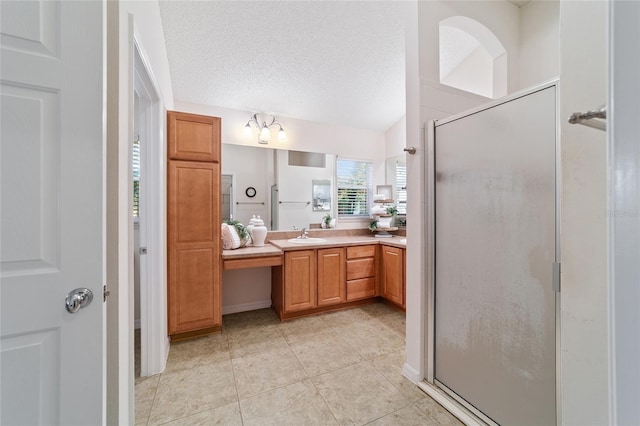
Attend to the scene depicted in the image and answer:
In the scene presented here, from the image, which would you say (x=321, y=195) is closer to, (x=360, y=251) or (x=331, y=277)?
(x=360, y=251)

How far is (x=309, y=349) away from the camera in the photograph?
2.08 meters

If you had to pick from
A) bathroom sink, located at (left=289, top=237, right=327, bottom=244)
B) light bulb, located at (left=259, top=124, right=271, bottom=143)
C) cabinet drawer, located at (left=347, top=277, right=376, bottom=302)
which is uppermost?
light bulb, located at (left=259, top=124, right=271, bottom=143)

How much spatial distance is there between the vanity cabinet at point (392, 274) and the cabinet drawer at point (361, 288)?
11 centimetres

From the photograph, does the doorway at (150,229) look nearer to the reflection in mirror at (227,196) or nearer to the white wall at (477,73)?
the reflection in mirror at (227,196)

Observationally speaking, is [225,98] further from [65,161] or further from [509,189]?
[509,189]

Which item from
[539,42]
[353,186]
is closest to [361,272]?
[353,186]

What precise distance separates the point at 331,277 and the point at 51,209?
234 centimetres

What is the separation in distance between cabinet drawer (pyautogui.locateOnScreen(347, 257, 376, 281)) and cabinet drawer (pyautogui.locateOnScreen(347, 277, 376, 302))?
0.06 m

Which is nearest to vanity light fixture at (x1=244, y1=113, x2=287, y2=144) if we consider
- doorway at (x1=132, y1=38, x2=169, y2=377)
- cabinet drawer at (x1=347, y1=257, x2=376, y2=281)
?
doorway at (x1=132, y1=38, x2=169, y2=377)

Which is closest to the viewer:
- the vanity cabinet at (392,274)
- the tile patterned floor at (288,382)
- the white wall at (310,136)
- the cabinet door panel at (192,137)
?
the tile patterned floor at (288,382)

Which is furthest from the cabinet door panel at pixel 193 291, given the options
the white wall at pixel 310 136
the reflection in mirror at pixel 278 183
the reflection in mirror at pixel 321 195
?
the reflection in mirror at pixel 321 195

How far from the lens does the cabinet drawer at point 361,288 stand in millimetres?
2836

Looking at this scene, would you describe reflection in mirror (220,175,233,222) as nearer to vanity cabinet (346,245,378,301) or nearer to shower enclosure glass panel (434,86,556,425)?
vanity cabinet (346,245,378,301)

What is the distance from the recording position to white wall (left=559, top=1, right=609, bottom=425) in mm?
769
